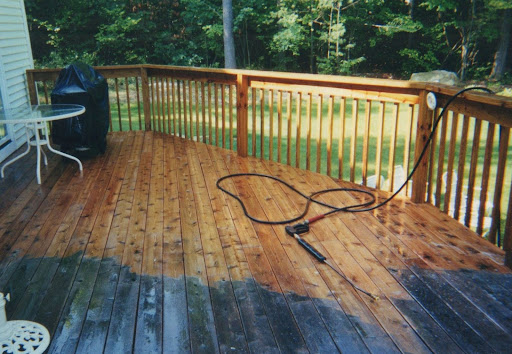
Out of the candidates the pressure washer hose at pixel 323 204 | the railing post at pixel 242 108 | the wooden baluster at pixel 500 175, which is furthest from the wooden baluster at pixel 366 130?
the railing post at pixel 242 108

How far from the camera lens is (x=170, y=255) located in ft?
9.80

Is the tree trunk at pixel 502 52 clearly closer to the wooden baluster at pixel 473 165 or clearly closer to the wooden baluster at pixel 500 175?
the wooden baluster at pixel 473 165

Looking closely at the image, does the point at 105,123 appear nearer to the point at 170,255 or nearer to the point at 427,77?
the point at 170,255

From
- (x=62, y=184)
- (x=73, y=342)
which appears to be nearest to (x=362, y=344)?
(x=73, y=342)

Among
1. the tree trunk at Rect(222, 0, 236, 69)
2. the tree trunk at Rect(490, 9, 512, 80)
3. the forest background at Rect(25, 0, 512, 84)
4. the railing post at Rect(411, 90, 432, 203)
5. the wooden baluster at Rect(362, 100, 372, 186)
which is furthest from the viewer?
the forest background at Rect(25, 0, 512, 84)

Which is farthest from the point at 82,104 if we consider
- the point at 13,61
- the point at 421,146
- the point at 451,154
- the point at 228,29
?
the point at 228,29

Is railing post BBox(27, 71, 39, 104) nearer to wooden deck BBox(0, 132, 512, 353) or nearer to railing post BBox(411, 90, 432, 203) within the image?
wooden deck BBox(0, 132, 512, 353)

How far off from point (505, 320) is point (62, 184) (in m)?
3.73

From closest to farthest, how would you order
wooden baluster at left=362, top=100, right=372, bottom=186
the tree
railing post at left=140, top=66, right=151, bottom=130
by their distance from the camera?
1. wooden baluster at left=362, top=100, right=372, bottom=186
2. railing post at left=140, top=66, right=151, bottom=130
3. the tree

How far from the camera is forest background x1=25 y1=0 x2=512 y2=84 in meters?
13.8

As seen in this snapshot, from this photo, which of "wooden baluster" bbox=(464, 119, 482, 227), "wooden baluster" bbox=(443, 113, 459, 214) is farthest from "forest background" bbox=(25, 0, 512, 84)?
"wooden baluster" bbox=(464, 119, 482, 227)

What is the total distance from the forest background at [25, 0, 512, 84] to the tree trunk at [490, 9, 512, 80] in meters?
0.03

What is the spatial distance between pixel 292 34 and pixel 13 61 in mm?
8975

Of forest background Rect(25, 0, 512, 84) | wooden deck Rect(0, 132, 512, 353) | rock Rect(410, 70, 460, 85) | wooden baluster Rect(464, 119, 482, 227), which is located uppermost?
forest background Rect(25, 0, 512, 84)
